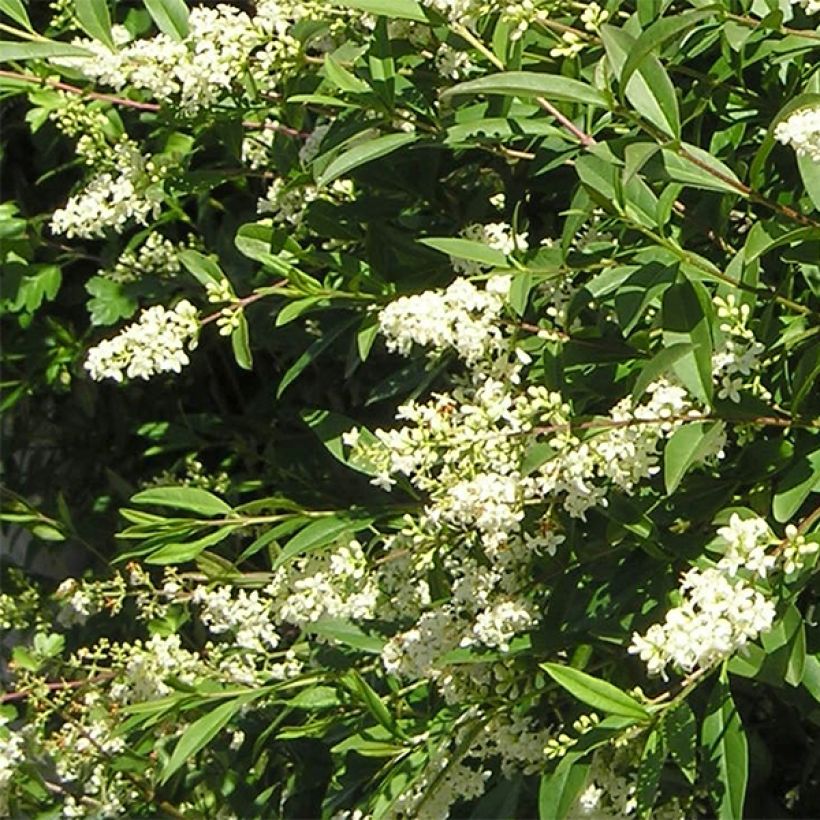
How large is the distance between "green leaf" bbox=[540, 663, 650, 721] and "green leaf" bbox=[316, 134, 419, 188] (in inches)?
20.4

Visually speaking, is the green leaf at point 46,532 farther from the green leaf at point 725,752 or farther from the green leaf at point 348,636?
the green leaf at point 725,752

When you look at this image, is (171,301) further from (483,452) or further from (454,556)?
(483,452)

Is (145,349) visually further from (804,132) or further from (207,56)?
(804,132)

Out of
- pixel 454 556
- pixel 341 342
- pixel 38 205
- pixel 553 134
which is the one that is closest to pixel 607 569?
pixel 454 556

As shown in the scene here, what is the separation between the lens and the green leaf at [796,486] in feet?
4.82

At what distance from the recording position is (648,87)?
1451mm

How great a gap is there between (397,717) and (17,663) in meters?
0.69

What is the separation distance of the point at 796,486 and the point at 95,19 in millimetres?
932

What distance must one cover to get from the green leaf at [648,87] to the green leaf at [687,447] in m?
0.26

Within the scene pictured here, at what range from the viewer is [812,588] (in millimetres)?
1622

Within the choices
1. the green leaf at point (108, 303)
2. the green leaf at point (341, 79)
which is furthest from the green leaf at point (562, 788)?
the green leaf at point (108, 303)

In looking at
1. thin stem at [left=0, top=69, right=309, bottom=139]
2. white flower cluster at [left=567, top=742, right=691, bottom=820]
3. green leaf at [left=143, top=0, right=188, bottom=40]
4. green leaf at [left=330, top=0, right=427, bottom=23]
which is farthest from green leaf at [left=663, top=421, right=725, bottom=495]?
green leaf at [left=143, top=0, right=188, bottom=40]

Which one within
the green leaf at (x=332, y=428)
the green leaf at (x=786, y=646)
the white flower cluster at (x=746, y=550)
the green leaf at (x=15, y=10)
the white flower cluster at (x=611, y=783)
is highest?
the green leaf at (x=15, y=10)

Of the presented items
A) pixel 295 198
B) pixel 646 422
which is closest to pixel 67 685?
pixel 295 198
